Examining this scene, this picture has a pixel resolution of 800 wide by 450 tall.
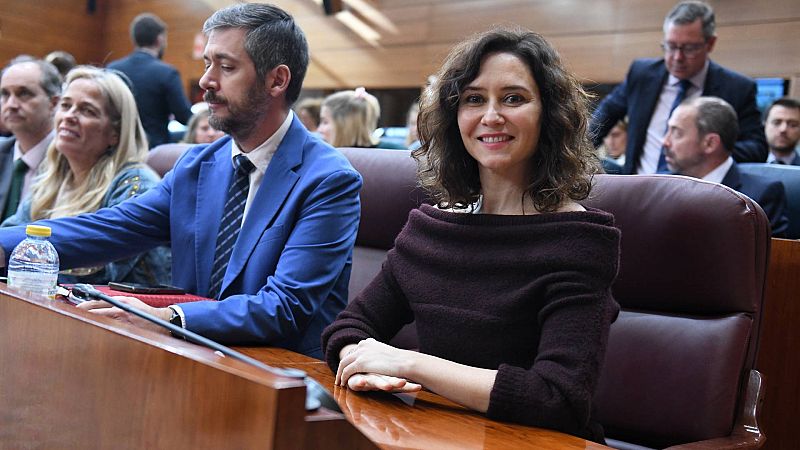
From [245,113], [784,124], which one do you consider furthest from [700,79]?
[245,113]

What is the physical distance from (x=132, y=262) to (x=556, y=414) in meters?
1.53

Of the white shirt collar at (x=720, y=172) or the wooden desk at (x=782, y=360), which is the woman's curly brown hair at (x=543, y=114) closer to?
the wooden desk at (x=782, y=360)

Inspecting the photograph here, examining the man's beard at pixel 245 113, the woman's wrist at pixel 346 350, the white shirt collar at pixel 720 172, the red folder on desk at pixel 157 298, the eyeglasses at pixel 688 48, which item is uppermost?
the eyeglasses at pixel 688 48

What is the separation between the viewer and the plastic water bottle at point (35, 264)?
1529 millimetres

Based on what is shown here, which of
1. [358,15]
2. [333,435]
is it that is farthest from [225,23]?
[358,15]

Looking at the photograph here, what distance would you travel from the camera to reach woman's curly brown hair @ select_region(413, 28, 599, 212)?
4.74 ft

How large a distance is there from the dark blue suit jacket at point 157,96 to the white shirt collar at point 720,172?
9.85 ft

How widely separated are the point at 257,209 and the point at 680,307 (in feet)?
2.84

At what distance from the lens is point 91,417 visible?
43.1 inches

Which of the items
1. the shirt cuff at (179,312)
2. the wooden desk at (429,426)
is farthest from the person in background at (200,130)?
the wooden desk at (429,426)

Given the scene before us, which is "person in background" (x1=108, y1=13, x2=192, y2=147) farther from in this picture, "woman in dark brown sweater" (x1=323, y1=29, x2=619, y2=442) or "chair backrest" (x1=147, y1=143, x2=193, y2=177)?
"woman in dark brown sweater" (x1=323, y1=29, x2=619, y2=442)

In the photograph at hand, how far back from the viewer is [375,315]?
1522 mm

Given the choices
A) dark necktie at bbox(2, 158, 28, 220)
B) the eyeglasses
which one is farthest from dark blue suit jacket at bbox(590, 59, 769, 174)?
dark necktie at bbox(2, 158, 28, 220)

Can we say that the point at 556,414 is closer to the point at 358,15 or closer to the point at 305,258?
the point at 305,258
